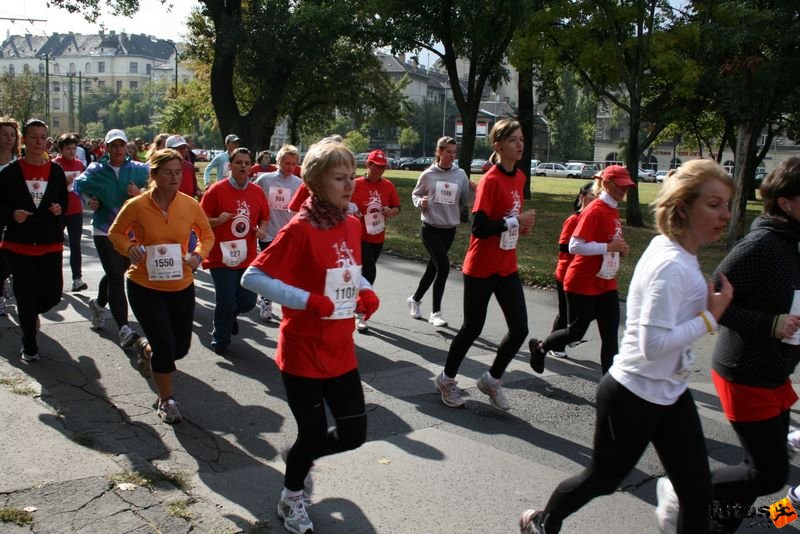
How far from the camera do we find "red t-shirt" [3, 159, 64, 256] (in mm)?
6590

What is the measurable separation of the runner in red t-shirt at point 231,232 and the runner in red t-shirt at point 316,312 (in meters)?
3.65

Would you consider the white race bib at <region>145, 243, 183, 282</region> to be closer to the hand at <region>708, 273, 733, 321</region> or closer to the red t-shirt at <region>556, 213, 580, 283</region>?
the red t-shirt at <region>556, 213, 580, 283</region>

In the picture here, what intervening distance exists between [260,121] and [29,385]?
26871 mm

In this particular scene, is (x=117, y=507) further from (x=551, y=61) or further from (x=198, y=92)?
(x=198, y=92)

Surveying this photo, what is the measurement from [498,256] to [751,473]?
2525mm

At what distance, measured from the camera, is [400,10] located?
795 inches

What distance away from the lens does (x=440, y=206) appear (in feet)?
29.4

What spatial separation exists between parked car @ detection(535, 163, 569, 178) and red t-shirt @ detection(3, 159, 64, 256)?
74.0 metres

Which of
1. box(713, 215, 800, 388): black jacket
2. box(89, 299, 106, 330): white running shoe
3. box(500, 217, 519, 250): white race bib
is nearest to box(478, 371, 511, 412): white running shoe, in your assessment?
box(500, 217, 519, 250): white race bib

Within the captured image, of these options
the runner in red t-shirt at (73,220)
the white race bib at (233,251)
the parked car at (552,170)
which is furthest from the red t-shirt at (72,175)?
the parked car at (552,170)

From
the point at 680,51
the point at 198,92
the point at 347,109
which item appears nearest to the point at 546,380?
the point at 680,51

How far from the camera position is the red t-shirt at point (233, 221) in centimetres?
727

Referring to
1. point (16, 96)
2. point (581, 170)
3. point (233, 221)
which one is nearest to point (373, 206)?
point (233, 221)

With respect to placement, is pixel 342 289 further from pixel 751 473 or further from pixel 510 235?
pixel 510 235
